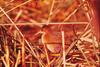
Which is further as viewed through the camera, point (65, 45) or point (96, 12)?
point (65, 45)

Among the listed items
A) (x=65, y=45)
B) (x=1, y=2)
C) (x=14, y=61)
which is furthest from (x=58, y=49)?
(x=1, y=2)

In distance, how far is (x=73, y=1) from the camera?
1.22 meters

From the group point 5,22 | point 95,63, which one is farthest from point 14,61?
point 95,63

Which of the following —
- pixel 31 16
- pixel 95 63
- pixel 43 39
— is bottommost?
pixel 95 63

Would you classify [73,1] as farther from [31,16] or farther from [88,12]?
[88,12]

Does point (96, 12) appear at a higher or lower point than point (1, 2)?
lower

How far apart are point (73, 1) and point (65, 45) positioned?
324 mm

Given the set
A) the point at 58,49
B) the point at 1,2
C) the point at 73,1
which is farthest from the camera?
the point at 73,1

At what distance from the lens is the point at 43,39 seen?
1.05 metres

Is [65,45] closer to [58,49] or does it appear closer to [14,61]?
[58,49]

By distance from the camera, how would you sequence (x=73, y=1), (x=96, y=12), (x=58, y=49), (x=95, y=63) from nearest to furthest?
1. (x=96, y=12)
2. (x=95, y=63)
3. (x=58, y=49)
4. (x=73, y=1)

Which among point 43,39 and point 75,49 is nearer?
point 75,49

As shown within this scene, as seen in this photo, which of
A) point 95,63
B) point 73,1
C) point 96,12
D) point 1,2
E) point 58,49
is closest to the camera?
point 96,12

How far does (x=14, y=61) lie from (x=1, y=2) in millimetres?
274
